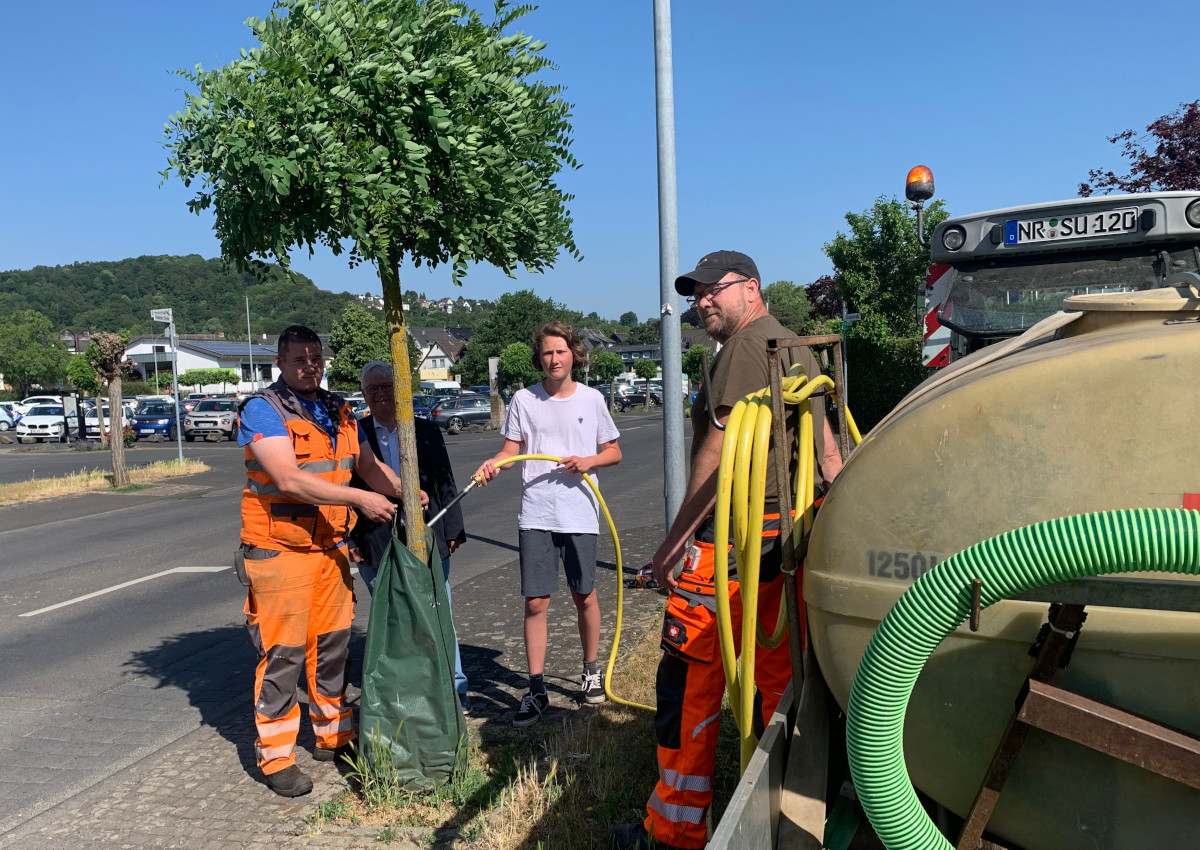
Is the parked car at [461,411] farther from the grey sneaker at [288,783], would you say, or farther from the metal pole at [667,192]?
the grey sneaker at [288,783]

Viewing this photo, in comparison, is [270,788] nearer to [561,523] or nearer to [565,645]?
[561,523]

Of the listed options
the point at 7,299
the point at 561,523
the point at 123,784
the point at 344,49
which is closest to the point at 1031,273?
the point at 561,523

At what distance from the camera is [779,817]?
7.12 feet

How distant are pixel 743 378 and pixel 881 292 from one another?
19.5 m

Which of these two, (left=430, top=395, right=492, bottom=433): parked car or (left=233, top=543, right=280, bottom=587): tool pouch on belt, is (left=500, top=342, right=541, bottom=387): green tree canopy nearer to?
(left=430, top=395, right=492, bottom=433): parked car

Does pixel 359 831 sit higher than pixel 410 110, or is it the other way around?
pixel 410 110

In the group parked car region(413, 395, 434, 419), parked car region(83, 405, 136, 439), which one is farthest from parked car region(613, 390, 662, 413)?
parked car region(83, 405, 136, 439)

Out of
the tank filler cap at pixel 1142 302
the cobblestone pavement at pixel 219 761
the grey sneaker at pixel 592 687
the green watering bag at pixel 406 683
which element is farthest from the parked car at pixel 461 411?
the tank filler cap at pixel 1142 302

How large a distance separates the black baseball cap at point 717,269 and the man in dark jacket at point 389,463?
193 centimetres

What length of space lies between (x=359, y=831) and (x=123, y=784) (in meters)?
1.39

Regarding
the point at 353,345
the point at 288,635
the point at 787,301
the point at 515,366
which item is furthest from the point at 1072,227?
the point at 787,301

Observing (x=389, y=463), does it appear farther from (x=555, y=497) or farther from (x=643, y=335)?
(x=643, y=335)

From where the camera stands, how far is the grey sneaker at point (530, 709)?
4656 mm

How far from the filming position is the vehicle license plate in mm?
5281
